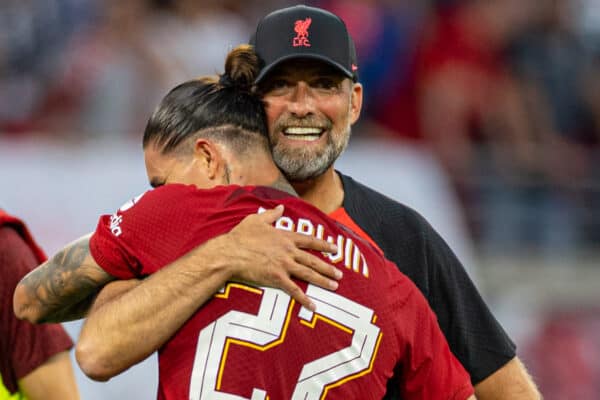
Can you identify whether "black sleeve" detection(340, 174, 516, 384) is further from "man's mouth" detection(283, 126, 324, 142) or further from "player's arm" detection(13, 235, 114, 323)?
"player's arm" detection(13, 235, 114, 323)

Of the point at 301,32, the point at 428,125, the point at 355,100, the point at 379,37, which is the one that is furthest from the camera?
the point at 379,37

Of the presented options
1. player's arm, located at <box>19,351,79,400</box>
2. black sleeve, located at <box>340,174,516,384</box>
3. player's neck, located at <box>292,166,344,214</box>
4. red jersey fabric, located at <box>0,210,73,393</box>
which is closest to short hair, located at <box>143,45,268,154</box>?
player's neck, located at <box>292,166,344,214</box>

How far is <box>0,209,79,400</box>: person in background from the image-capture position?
418 centimetres

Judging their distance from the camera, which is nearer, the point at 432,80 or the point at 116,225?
the point at 116,225

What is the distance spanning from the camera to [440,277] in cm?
399

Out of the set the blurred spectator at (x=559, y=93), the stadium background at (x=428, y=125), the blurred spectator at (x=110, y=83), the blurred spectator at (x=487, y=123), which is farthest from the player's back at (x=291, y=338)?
the blurred spectator at (x=559, y=93)

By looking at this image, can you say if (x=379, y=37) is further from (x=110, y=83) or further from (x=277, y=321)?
(x=277, y=321)

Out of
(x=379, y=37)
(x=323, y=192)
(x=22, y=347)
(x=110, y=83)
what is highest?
(x=379, y=37)

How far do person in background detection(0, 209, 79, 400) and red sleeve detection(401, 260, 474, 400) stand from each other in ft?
4.37

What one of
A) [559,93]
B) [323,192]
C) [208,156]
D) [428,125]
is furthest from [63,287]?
[559,93]

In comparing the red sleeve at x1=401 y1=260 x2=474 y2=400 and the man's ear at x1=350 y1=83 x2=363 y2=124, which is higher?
the man's ear at x1=350 y1=83 x2=363 y2=124

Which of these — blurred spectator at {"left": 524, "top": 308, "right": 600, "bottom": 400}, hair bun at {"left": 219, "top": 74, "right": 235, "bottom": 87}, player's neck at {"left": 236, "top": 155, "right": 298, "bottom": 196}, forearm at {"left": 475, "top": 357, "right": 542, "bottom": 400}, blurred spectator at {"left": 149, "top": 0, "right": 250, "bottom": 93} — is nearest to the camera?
player's neck at {"left": 236, "top": 155, "right": 298, "bottom": 196}

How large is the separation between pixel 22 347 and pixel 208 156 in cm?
116

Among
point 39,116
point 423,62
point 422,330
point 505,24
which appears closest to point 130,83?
point 39,116
